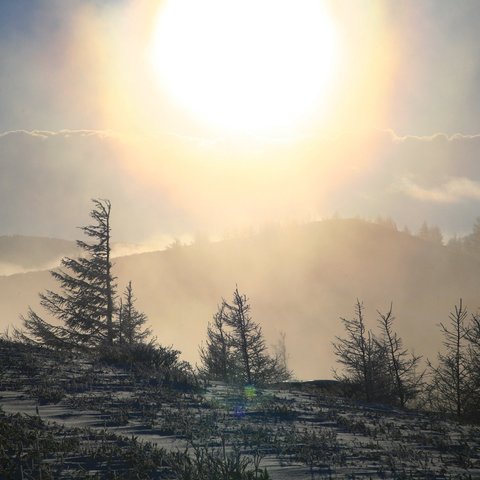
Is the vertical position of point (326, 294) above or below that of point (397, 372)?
above

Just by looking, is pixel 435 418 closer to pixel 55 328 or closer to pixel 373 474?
pixel 373 474

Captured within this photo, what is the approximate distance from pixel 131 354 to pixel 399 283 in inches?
6709

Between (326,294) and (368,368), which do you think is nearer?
(368,368)

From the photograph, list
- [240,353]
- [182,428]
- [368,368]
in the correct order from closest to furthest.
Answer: [182,428], [368,368], [240,353]

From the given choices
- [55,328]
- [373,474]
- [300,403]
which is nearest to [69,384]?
[300,403]

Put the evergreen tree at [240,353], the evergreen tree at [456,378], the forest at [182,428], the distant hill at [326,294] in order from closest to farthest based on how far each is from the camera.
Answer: the forest at [182,428] → the evergreen tree at [456,378] → the evergreen tree at [240,353] → the distant hill at [326,294]

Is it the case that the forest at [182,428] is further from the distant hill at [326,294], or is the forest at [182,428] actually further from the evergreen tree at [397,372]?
the distant hill at [326,294]

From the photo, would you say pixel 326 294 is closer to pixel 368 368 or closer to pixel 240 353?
pixel 240 353

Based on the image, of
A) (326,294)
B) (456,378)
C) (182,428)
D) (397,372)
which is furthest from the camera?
(326,294)

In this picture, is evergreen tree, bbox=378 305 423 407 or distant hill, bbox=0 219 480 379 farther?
distant hill, bbox=0 219 480 379

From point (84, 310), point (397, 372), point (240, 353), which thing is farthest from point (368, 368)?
point (84, 310)

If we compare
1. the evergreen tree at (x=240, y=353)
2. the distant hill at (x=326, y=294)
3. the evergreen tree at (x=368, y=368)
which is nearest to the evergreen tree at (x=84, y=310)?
the evergreen tree at (x=240, y=353)

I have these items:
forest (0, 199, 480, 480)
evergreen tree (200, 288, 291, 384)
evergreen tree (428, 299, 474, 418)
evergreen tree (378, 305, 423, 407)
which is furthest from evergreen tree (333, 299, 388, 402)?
forest (0, 199, 480, 480)

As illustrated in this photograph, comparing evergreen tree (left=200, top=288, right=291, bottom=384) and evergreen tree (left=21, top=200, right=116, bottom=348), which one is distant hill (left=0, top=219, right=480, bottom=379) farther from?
evergreen tree (left=21, top=200, right=116, bottom=348)
